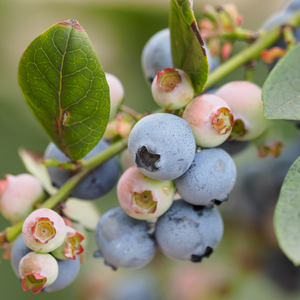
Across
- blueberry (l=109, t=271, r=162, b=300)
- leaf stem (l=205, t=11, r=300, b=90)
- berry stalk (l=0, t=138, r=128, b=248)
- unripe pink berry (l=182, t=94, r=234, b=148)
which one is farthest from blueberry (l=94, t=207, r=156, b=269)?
blueberry (l=109, t=271, r=162, b=300)

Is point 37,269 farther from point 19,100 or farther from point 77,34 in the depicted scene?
point 19,100

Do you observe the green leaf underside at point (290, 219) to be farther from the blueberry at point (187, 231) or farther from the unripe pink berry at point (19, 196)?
the unripe pink berry at point (19, 196)

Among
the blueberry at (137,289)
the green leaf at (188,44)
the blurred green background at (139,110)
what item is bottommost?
the blueberry at (137,289)

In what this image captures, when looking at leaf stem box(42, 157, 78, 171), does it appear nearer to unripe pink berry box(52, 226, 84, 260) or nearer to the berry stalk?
the berry stalk

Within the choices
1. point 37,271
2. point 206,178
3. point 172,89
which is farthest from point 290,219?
point 37,271

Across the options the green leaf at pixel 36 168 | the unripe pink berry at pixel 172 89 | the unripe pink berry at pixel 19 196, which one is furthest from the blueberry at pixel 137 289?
the unripe pink berry at pixel 172 89

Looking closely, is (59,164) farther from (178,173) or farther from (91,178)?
(178,173)

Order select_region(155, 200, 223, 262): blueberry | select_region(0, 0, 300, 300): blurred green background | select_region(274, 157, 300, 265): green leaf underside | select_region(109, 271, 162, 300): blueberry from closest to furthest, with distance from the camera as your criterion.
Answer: select_region(274, 157, 300, 265): green leaf underside
select_region(155, 200, 223, 262): blueberry
select_region(0, 0, 300, 300): blurred green background
select_region(109, 271, 162, 300): blueberry
